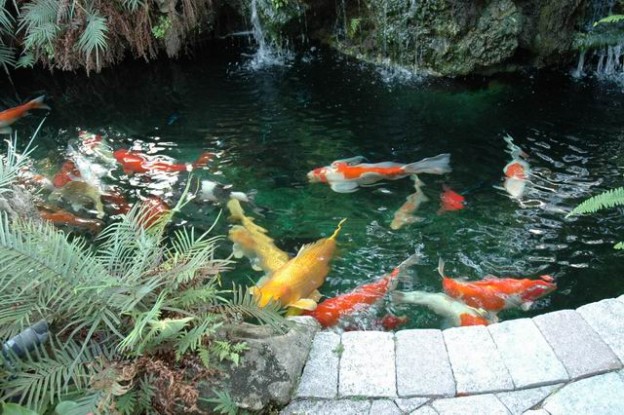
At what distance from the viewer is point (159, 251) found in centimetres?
299

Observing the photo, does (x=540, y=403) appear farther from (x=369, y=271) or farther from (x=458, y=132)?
(x=458, y=132)

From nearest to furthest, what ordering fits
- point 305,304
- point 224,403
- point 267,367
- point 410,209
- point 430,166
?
point 224,403 < point 267,367 < point 305,304 < point 410,209 < point 430,166

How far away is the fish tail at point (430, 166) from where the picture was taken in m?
5.62

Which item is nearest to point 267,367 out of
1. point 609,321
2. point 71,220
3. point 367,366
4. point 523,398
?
point 367,366

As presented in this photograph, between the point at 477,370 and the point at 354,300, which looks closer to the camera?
the point at 477,370

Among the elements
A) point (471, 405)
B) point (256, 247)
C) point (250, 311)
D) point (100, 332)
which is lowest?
point (256, 247)

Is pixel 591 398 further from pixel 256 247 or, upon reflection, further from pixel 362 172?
pixel 362 172

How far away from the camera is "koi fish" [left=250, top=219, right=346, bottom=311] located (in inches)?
147

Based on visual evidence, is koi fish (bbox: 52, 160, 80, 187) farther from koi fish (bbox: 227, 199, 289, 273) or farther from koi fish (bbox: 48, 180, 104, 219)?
koi fish (bbox: 227, 199, 289, 273)

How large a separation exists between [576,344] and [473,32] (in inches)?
224

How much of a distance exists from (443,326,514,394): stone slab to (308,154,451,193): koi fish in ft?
8.40

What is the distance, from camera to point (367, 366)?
2947mm

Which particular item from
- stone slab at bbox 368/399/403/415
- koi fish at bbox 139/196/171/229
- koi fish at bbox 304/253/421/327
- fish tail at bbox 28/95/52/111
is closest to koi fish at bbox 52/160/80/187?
koi fish at bbox 139/196/171/229

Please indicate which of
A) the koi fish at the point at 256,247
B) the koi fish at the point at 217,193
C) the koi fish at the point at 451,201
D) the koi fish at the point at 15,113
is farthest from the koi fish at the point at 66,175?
the koi fish at the point at 451,201
